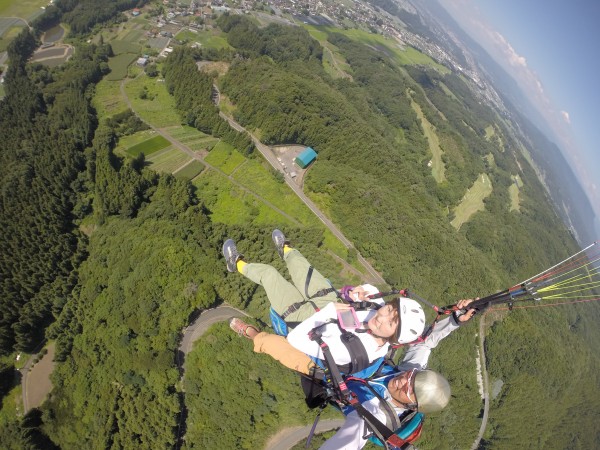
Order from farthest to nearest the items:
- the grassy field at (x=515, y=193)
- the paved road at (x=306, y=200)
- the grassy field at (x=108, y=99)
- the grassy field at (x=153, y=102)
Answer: the grassy field at (x=515, y=193) → the grassy field at (x=153, y=102) → the grassy field at (x=108, y=99) → the paved road at (x=306, y=200)

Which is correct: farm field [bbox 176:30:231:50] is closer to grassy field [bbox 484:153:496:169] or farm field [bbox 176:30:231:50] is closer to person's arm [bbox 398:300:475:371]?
grassy field [bbox 484:153:496:169]

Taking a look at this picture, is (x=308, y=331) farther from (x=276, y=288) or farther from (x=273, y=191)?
(x=273, y=191)

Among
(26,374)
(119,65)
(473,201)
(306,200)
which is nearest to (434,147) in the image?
(473,201)

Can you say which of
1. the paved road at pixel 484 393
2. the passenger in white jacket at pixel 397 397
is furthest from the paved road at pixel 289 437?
the passenger in white jacket at pixel 397 397

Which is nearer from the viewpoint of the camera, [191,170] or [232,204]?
[232,204]

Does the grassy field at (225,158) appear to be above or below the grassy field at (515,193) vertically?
below

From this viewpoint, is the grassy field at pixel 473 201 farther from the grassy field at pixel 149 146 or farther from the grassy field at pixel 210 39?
the grassy field at pixel 210 39
